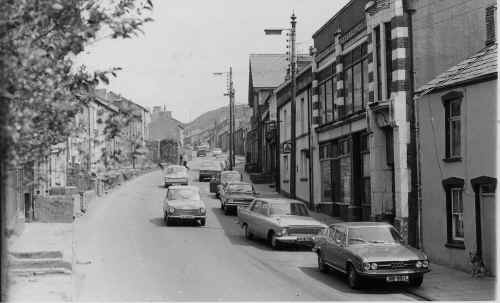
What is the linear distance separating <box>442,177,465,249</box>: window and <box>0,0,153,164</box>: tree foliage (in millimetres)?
11969

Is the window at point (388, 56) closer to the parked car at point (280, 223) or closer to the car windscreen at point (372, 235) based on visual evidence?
the parked car at point (280, 223)

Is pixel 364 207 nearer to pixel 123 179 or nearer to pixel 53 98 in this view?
pixel 53 98

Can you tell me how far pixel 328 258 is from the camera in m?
16.8

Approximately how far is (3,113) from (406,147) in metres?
16.0

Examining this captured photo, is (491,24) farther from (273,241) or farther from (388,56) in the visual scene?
(273,241)

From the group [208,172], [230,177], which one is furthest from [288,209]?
[208,172]

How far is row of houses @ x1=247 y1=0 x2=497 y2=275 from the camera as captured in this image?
58.0 ft

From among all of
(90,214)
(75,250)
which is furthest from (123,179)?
(75,250)

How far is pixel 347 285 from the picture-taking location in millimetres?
15781

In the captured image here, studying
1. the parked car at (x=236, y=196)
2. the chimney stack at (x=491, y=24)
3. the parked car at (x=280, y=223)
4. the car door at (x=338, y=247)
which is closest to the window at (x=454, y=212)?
the car door at (x=338, y=247)

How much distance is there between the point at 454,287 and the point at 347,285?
253 centimetres

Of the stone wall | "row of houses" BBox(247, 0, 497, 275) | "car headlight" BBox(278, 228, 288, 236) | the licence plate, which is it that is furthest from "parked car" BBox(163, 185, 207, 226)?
the licence plate

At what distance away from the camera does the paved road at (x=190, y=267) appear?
1434 centimetres

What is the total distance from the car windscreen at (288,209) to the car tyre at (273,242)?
0.95 metres
